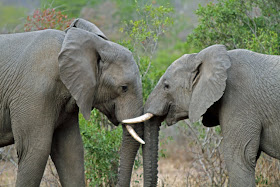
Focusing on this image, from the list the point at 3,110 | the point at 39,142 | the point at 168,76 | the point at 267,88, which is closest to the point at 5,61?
the point at 3,110

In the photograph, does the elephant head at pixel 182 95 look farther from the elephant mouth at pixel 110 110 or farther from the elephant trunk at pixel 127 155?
the elephant mouth at pixel 110 110

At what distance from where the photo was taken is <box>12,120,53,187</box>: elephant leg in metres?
5.21

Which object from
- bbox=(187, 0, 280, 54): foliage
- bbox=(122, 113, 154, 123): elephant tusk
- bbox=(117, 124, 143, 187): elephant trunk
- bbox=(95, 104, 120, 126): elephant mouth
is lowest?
bbox=(117, 124, 143, 187): elephant trunk

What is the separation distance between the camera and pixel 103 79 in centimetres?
564


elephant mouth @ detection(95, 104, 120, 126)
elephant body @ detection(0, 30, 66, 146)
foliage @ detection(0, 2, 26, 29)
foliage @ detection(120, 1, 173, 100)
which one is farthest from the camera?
foliage @ detection(120, 1, 173, 100)

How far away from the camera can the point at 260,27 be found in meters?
7.65

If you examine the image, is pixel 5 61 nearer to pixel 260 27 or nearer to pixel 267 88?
pixel 267 88

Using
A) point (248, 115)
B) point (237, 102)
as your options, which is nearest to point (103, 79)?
point (237, 102)

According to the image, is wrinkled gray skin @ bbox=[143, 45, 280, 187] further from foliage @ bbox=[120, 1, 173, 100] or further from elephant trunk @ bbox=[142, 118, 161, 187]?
foliage @ bbox=[120, 1, 173, 100]

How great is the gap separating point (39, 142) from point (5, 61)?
885 mm

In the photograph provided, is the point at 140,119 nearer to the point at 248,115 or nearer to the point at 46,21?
the point at 248,115

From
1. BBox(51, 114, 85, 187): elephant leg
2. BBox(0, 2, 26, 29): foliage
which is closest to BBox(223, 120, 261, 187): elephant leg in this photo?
BBox(51, 114, 85, 187): elephant leg

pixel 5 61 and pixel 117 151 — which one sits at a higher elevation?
pixel 5 61

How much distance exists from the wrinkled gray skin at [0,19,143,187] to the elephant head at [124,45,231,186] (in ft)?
0.55
